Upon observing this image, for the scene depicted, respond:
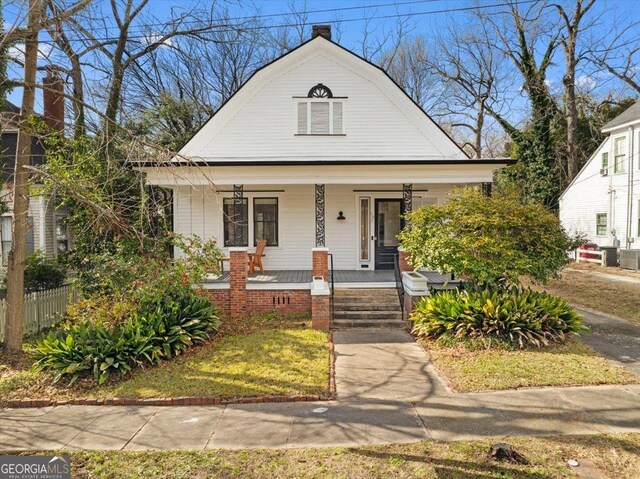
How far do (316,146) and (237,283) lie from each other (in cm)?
532

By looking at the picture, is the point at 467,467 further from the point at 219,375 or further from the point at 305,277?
the point at 305,277

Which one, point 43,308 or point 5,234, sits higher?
point 5,234

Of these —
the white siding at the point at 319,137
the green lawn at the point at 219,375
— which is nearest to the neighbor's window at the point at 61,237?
the white siding at the point at 319,137

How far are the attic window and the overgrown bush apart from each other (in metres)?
7.15

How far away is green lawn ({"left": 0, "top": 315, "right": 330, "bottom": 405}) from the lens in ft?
19.0

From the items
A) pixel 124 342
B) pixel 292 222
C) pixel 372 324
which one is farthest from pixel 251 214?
pixel 124 342

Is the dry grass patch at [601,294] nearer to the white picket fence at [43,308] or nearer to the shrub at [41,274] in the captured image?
the white picket fence at [43,308]

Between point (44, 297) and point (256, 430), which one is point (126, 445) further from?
point (44, 297)

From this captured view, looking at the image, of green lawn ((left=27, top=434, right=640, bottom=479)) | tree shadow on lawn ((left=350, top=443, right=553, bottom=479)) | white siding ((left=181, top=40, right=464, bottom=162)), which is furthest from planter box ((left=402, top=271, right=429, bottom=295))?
tree shadow on lawn ((left=350, top=443, right=553, bottom=479))

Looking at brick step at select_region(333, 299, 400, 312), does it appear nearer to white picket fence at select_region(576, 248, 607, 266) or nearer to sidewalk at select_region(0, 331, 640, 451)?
sidewalk at select_region(0, 331, 640, 451)

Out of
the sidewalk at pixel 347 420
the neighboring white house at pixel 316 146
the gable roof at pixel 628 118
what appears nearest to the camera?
the sidewalk at pixel 347 420

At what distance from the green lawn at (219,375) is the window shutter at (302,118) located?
23.7 feet

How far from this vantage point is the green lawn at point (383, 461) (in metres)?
3.80

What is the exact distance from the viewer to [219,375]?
247 inches
